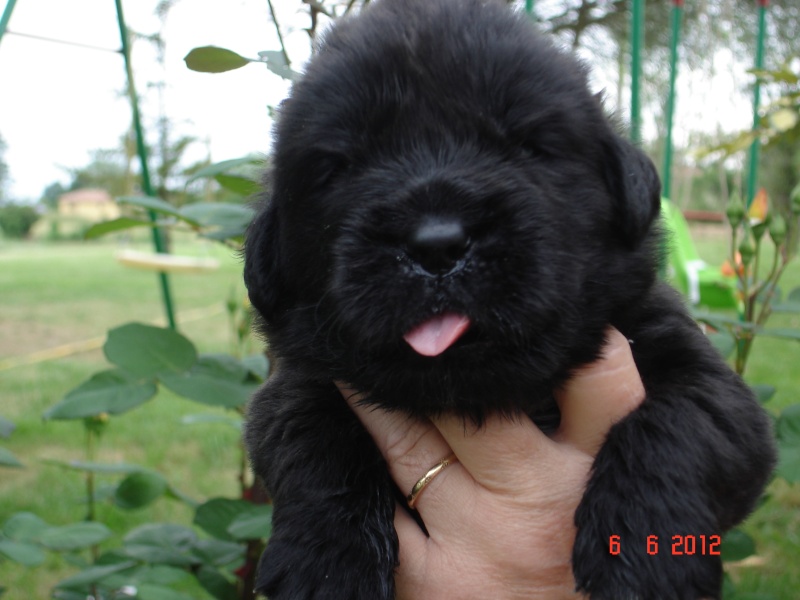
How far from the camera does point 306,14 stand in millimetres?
2408

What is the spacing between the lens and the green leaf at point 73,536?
2219 millimetres

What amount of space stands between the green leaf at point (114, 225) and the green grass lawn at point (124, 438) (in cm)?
39

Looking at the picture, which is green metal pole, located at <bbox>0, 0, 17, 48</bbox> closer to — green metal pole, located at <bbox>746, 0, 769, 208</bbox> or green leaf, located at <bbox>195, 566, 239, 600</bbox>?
green leaf, located at <bbox>195, 566, 239, 600</bbox>

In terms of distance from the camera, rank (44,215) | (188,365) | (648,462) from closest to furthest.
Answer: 1. (648,462)
2. (188,365)
3. (44,215)

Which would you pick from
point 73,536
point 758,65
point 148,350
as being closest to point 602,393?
point 148,350

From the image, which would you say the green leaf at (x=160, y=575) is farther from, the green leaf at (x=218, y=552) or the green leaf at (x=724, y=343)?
the green leaf at (x=724, y=343)

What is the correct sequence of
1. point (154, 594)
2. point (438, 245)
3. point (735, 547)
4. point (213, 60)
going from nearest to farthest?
point (438, 245) < point (154, 594) < point (213, 60) < point (735, 547)

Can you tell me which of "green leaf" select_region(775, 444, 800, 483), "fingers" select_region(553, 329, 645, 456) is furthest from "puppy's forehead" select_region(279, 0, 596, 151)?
"green leaf" select_region(775, 444, 800, 483)

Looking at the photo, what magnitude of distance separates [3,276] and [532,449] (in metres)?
20.2

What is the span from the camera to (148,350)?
2230 millimetres

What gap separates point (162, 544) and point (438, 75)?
1.75m

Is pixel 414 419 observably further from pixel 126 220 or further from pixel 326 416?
pixel 126 220

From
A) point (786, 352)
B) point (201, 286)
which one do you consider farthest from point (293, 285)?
point (201, 286)

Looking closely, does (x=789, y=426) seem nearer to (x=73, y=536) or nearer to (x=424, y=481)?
(x=424, y=481)
